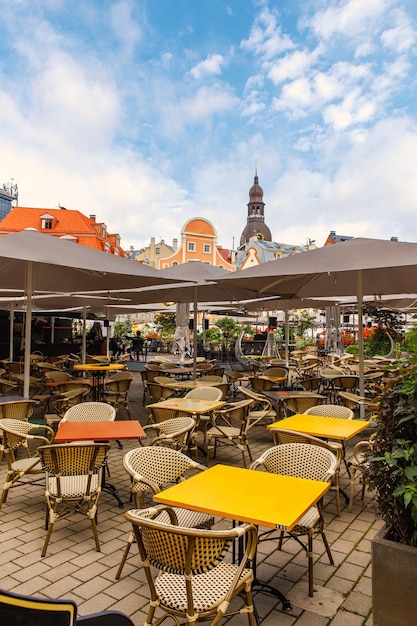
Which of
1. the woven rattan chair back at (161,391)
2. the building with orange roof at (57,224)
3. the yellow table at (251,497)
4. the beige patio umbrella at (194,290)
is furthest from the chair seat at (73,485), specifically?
the building with orange roof at (57,224)

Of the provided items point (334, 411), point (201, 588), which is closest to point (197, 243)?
point (334, 411)

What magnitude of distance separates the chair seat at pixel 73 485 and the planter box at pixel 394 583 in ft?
6.47

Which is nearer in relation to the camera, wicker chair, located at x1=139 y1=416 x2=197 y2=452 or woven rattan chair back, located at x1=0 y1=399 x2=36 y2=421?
wicker chair, located at x1=139 y1=416 x2=197 y2=452

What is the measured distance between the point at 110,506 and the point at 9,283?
450cm

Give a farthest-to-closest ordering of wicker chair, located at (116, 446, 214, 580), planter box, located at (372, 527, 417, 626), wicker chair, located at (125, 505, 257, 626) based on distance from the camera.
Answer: wicker chair, located at (116, 446, 214, 580)
planter box, located at (372, 527, 417, 626)
wicker chair, located at (125, 505, 257, 626)

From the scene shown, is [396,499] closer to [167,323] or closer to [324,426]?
[324,426]

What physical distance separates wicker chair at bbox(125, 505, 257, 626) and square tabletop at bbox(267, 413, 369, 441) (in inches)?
71.3

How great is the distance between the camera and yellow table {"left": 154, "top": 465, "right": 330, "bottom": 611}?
2135mm

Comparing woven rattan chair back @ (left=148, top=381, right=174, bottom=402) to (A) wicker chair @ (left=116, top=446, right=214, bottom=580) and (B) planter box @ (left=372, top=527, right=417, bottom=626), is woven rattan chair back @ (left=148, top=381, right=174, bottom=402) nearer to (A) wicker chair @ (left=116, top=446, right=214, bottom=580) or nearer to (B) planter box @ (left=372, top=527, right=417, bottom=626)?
(A) wicker chair @ (left=116, top=446, right=214, bottom=580)

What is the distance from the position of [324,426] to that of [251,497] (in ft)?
6.28

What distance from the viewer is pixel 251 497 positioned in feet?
7.80

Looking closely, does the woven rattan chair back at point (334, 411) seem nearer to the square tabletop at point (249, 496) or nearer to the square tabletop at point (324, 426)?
the square tabletop at point (324, 426)

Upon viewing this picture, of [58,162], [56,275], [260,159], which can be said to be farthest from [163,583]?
[260,159]

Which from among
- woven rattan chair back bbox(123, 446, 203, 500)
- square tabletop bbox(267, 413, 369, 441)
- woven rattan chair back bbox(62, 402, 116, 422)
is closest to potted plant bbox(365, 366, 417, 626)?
woven rattan chair back bbox(123, 446, 203, 500)
